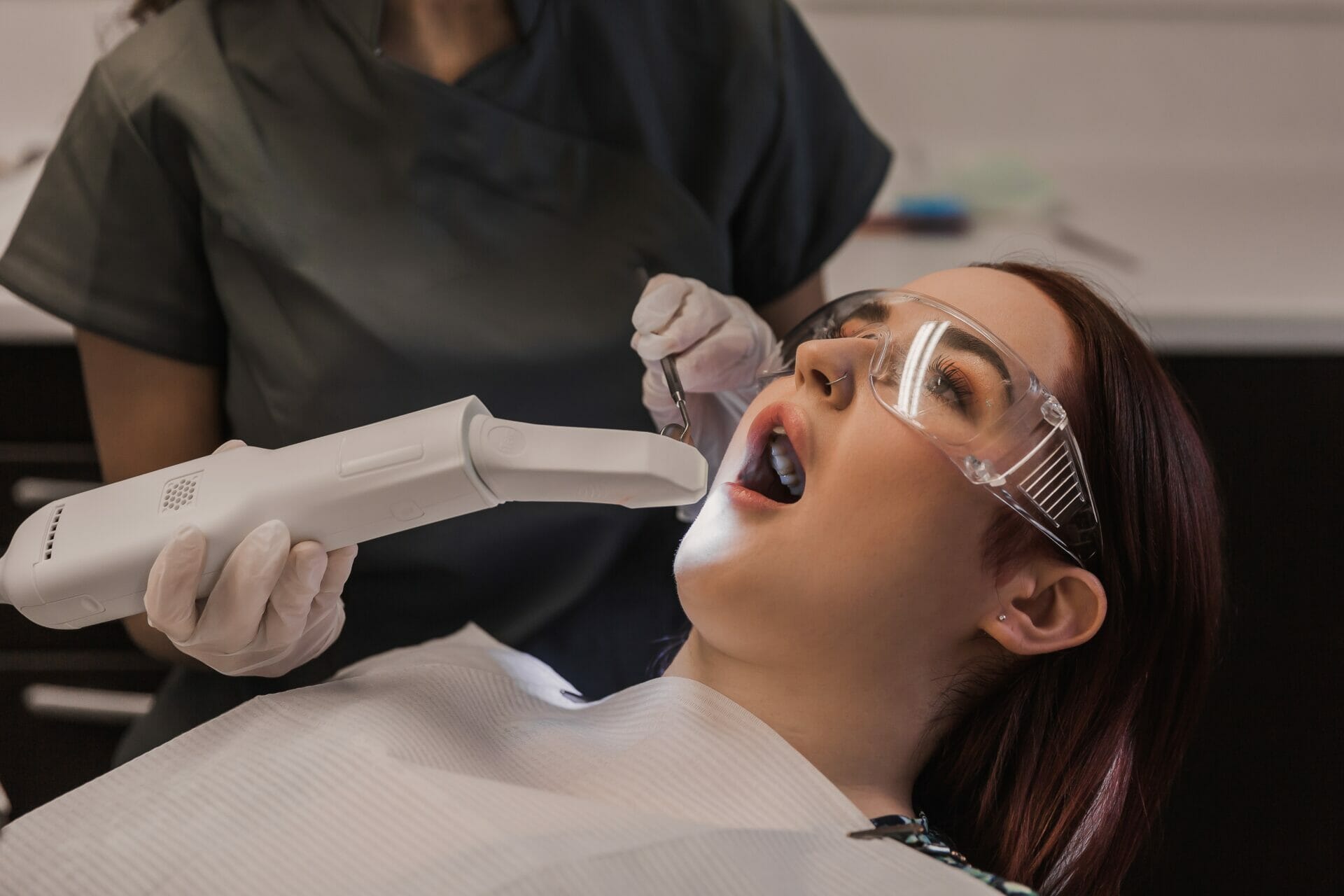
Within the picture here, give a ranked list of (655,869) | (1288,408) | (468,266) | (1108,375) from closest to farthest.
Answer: (655,869) → (1108,375) → (468,266) → (1288,408)

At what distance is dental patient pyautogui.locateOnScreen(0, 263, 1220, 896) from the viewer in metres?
0.78

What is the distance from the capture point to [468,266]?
1.10 m

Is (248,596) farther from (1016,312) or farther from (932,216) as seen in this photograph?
(932,216)

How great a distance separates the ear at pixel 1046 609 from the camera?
917 millimetres

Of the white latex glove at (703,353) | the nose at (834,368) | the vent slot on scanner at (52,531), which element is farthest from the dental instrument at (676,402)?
the vent slot on scanner at (52,531)

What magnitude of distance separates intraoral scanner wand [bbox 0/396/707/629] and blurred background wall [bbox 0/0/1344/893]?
1.95 ft

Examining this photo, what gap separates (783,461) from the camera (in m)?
0.97

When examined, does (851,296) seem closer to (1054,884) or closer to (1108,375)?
(1108,375)

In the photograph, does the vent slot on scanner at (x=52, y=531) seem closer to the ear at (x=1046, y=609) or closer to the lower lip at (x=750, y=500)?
the lower lip at (x=750, y=500)

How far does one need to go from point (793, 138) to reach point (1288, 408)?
779 mm

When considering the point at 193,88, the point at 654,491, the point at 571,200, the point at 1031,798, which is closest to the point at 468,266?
the point at 571,200

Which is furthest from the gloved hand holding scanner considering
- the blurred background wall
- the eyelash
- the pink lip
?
the blurred background wall

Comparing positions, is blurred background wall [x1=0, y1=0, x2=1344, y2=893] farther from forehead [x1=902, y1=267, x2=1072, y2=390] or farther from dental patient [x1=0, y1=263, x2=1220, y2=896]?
dental patient [x1=0, y1=263, x2=1220, y2=896]

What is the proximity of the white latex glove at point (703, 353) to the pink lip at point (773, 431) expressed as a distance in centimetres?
12
